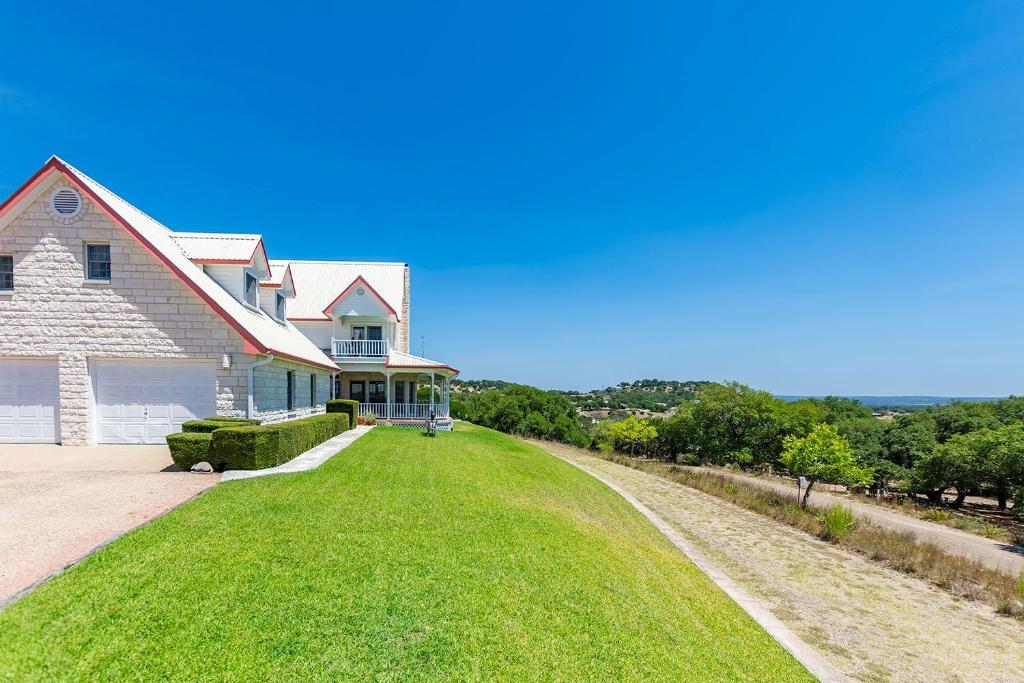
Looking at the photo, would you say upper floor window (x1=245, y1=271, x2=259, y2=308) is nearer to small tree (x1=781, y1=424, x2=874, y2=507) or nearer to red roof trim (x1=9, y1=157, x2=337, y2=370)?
red roof trim (x1=9, y1=157, x2=337, y2=370)

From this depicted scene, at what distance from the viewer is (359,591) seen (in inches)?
196

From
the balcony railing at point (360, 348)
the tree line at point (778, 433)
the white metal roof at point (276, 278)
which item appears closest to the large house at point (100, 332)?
the white metal roof at point (276, 278)

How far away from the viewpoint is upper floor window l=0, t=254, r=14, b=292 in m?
13.3

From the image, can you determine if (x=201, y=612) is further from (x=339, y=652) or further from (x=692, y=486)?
(x=692, y=486)

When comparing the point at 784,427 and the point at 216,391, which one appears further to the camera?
the point at 784,427

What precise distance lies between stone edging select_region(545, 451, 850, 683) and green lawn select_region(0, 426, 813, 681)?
0.28m

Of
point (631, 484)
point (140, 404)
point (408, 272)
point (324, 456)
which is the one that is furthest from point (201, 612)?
point (408, 272)

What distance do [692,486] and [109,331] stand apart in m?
21.7

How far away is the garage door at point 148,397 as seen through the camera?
13.7 metres

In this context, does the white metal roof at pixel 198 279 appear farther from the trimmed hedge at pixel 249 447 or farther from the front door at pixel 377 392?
the front door at pixel 377 392

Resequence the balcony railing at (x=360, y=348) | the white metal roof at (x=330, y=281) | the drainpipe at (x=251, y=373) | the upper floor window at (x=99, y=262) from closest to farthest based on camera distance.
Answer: the upper floor window at (x=99, y=262), the drainpipe at (x=251, y=373), the balcony railing at (x=360, y=348), the white metal roof at (x=330, y=281)

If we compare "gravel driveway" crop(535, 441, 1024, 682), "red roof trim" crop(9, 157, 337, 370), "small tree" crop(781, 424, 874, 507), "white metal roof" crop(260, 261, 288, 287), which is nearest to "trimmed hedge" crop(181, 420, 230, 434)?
"red roof trim" crop(9, 157, 337, 370)

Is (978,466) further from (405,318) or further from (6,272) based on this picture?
(6,272)

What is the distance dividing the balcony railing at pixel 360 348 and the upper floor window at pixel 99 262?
40.3 ft
